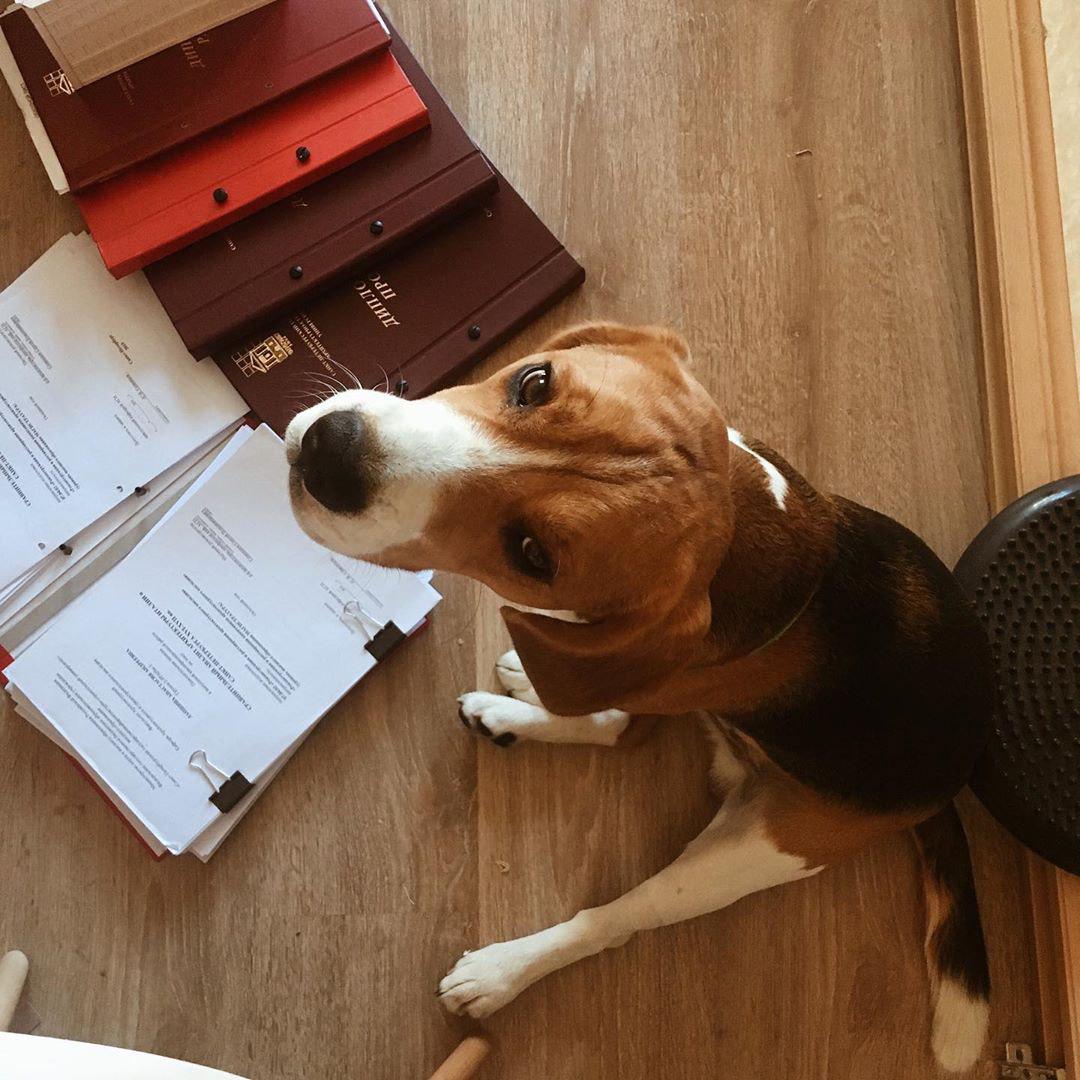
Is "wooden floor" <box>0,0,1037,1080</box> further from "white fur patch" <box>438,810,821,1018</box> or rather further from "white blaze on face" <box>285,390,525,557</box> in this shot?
"white blaze on face" <box>285,390,525,557</box>

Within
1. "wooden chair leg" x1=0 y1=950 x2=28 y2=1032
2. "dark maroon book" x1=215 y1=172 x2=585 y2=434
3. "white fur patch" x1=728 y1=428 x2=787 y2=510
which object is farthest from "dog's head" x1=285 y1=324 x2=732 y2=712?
"wooden chair leg" x1=0 y1=950 x2=28 y2=1032

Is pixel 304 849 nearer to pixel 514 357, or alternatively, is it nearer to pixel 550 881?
pixel 550 881

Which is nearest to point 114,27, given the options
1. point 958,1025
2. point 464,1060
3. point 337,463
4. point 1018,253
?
point 337,463

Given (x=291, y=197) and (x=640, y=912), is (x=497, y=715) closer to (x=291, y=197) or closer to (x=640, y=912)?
(x=640, y=912)

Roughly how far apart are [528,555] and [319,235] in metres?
1.06

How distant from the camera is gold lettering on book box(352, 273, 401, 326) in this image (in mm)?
2033

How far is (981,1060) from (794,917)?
476 millimetres

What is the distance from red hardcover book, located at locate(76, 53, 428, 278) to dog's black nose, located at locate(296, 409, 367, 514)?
35.3 inches

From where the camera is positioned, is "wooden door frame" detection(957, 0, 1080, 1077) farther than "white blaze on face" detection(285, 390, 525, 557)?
Yes

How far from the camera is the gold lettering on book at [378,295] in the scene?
6.67ft

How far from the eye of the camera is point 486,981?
73.5 inches

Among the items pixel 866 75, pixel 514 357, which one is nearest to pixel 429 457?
pixel 514 357

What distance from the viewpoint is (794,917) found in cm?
200

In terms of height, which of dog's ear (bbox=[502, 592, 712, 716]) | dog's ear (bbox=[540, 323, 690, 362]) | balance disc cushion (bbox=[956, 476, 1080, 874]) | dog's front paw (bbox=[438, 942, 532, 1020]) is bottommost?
balance disc cushion (bbox=[956, 476, 1080, 874])
